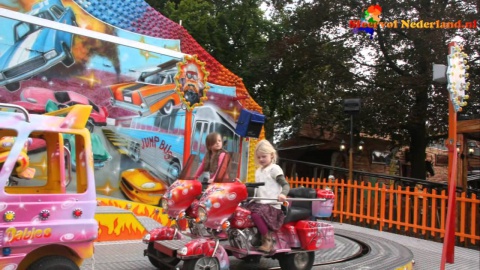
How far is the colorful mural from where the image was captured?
7.64 m

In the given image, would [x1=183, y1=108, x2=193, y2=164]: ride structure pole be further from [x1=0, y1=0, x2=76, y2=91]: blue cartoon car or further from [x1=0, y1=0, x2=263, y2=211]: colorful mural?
[x1=0, y1=0, x2=76, y2=91]: blue cartoon car

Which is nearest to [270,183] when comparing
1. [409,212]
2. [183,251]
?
[183,251]

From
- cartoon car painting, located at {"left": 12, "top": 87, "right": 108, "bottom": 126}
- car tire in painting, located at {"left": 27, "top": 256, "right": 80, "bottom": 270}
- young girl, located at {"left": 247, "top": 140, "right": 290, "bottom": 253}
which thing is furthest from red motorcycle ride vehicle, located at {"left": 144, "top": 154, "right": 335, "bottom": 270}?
cartoon car painting, located at {"left": 12, "top": 87, "right": 108, "bottom": 126}

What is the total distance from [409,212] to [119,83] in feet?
23.4

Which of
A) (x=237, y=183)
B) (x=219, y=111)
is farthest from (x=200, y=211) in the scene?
(x=219, y=111)

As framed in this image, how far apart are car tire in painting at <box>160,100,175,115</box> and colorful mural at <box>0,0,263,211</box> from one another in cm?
2

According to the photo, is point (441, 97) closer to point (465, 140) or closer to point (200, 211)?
point (465, 140)

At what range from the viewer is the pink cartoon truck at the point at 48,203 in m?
3.62

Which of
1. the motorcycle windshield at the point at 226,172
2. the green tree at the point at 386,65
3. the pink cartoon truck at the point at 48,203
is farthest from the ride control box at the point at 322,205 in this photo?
the green tree at the point at 386,65

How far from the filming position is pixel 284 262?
5535mm

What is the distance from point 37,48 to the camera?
7.72m

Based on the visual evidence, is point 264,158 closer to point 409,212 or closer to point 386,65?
point 409,212

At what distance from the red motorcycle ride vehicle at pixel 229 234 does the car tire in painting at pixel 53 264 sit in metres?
1.07

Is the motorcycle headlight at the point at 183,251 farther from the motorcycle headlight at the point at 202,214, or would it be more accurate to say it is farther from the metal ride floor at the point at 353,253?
the metal ride floor at the point at 353,253
